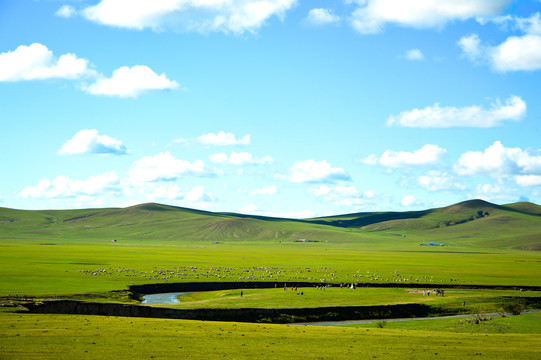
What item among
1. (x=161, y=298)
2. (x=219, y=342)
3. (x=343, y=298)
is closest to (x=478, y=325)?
(x=343, y=298)

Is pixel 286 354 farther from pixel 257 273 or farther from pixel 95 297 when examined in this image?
pixel 257 273

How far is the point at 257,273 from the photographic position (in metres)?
96.1

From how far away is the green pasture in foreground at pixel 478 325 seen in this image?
160 ft

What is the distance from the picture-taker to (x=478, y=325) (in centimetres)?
5091

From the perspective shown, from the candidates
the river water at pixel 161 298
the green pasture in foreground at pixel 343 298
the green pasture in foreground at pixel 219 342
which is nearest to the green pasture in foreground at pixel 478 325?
the green pasture in foreground at pixel 219 342

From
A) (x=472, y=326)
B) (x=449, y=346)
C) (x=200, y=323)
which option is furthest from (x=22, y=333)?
→ (x=472, y=326)

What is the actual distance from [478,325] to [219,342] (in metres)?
28.5

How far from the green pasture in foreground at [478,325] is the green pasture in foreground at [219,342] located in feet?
25.0

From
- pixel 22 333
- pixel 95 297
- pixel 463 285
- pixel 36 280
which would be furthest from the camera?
pixel 463 285

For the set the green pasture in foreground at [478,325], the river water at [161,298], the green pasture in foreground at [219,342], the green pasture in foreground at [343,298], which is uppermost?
the green pasture in foreground at [219,342]

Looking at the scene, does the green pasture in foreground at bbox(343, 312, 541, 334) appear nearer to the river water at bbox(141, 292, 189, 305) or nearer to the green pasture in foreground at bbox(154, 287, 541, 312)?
the green pasture in foreground at bbox(154, 287, 541, 312)

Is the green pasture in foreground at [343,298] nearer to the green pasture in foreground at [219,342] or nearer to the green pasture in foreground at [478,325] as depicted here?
the green pasture in foreground at [478,325]

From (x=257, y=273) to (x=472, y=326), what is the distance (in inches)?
1977

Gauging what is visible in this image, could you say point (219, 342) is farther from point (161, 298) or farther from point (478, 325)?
point (161, 298)
